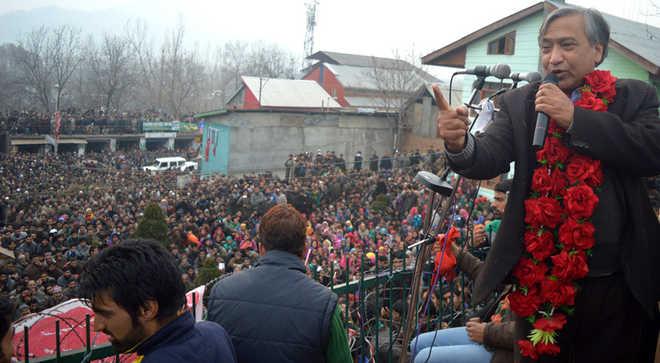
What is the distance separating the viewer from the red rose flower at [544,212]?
1896 millimetres

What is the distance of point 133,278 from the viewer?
6.03 ft

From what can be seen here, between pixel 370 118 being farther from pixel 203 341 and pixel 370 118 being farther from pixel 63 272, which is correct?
pixel 203 341

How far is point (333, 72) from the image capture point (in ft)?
141

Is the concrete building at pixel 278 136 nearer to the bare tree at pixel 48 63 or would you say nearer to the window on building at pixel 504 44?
the window on building at pixel 504 44

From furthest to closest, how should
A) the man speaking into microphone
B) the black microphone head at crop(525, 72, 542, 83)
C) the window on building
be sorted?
the window on building → the black microphone head at crop(525, 72, 542, 83) → the man speaking into microphone

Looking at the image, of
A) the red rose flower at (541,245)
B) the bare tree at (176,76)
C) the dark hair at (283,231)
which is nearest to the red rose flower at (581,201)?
the red rose flower at (541,245)

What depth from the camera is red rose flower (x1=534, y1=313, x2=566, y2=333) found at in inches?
73.8

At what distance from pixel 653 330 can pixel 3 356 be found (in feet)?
8.24

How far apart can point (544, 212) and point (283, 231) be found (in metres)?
1.19

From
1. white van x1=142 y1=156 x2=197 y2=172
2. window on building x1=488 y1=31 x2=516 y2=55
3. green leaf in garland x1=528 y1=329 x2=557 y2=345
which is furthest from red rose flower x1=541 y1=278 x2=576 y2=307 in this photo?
white van x1=142 y1=156 x2=197 y2=172

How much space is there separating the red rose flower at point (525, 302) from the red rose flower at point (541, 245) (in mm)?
133

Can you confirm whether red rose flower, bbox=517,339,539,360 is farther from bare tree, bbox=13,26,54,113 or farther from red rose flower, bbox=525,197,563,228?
bare tree, bbox=13,26,54,113

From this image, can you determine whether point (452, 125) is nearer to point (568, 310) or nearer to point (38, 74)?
point (568, 310)

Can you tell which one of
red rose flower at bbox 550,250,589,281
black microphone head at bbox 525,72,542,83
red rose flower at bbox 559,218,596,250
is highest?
black microphone head at bbox 525,72,542,83
